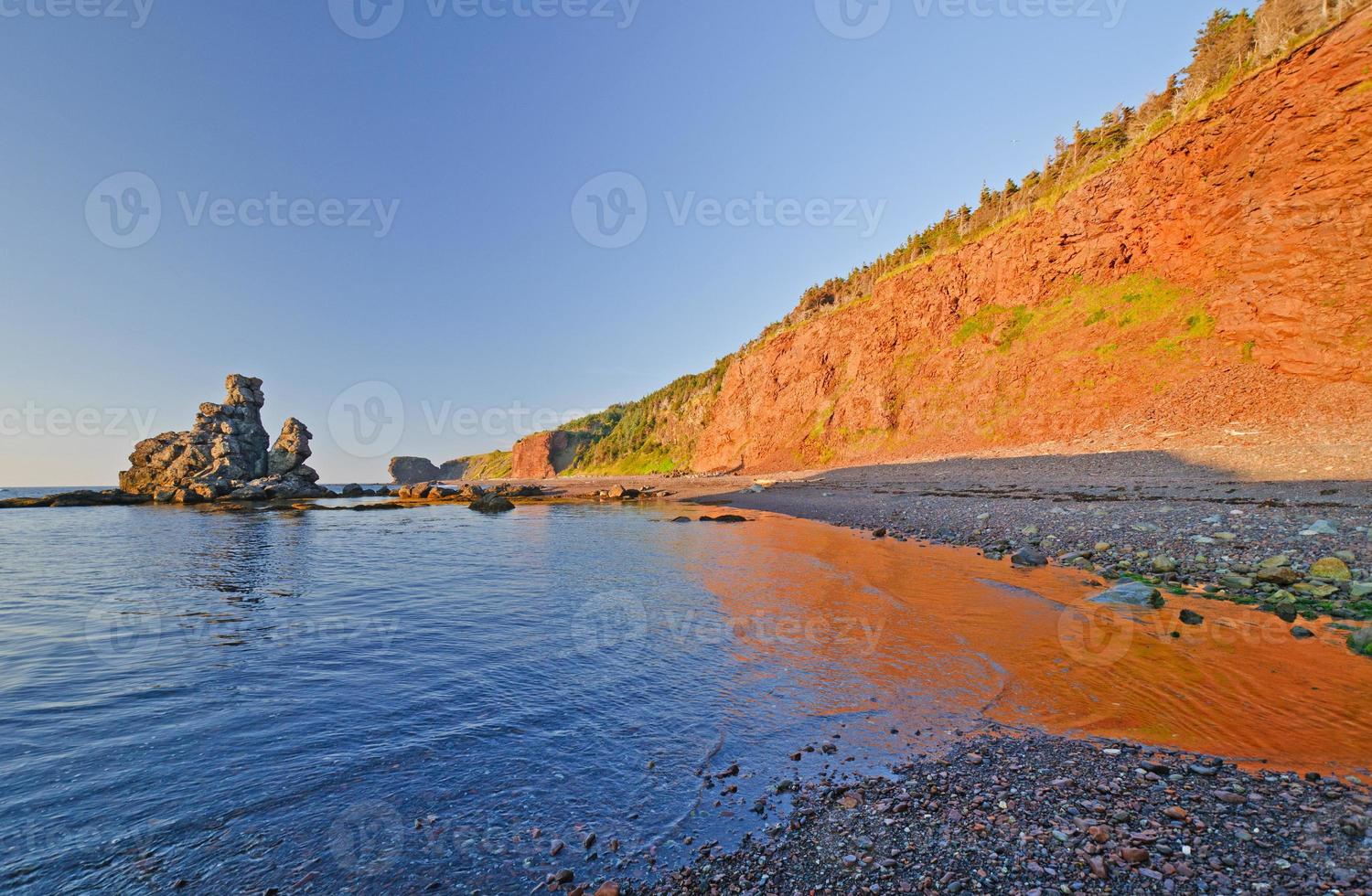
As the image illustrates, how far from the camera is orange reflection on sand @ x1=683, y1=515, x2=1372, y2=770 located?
6.21m

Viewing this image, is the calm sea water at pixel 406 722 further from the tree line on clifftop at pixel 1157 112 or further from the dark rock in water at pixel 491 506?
the tree line on clifftop at pixel 1157 112

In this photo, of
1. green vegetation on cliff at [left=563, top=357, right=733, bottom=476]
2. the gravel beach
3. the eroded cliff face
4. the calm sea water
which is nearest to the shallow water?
the calm sea water

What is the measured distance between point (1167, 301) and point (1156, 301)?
0.76 metres

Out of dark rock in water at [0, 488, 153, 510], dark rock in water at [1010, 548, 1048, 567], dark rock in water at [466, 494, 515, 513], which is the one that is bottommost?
dark rock in water at [1010, 548, 1048, 567]

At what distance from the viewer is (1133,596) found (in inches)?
440

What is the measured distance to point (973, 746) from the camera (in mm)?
6062

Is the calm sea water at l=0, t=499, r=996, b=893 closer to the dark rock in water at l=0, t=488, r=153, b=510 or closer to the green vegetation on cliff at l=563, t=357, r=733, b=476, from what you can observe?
the dark rock in water at l=0, t=488, r=153, b=510

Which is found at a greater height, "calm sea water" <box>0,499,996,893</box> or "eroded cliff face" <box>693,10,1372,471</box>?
"eroded cliff face" <box>693,10,1372,471</box>

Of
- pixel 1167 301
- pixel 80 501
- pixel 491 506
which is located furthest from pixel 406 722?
pixel 80 501

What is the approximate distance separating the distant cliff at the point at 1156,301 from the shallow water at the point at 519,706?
29.5 m

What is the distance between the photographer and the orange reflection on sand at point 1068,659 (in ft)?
20.4

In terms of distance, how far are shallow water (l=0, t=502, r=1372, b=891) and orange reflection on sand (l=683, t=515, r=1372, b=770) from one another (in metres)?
0.06

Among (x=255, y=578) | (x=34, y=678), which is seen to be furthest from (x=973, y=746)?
(x=255, y=578)

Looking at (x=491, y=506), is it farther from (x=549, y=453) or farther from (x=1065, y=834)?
(x=549, y=453)
